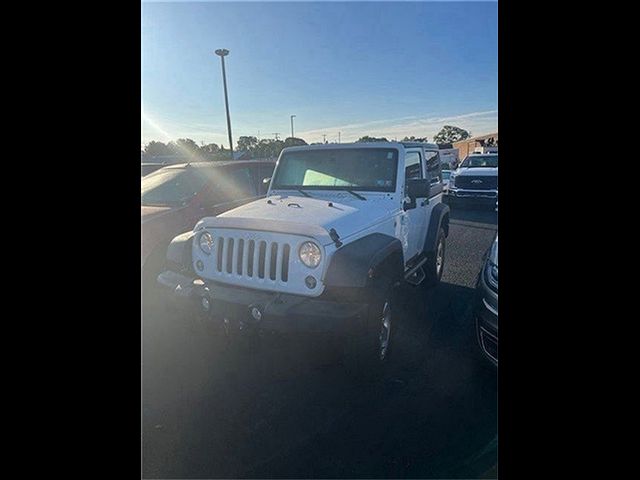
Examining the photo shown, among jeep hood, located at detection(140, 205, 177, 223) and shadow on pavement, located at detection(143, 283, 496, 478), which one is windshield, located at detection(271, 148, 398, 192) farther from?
shadow on pavement, located at detection(143, 283, 496, 478)

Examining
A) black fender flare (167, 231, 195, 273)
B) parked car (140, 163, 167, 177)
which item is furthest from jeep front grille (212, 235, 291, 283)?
parked car (140, 163, 167, 177)

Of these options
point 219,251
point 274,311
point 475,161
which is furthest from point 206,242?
point 475,161

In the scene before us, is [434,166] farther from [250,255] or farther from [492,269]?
[250,255]

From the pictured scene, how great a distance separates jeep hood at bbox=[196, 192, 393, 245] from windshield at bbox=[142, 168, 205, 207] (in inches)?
62.7

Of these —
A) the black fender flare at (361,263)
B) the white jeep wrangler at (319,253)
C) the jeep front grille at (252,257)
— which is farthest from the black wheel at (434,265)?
the jeep front grille at (252,257)

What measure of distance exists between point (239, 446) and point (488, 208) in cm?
868

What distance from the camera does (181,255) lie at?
131 inches

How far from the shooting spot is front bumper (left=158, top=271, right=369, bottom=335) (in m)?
2.56

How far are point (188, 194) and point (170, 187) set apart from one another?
30cm
